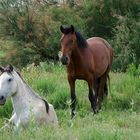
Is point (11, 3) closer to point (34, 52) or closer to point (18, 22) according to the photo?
point (18, 22)

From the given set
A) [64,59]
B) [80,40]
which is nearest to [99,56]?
[80,40]

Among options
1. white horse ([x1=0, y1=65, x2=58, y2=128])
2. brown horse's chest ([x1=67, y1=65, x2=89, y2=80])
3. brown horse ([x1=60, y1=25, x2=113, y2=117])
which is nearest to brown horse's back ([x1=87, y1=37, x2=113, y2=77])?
brown horse ([x1=60, y1=25, x2=113, y2=117])

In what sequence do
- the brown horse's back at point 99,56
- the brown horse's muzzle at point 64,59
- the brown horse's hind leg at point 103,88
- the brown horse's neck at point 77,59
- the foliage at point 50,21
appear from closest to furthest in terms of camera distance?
the brown horse's muzzle at point 64,59 < the brown horse's neck at point 77,59 < the brown horse's back at point 99,56 < the brown horse's hind leg at point 103,88 < the foliage at point 50,21

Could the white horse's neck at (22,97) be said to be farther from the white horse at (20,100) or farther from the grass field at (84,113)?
the grass field at (84,113)

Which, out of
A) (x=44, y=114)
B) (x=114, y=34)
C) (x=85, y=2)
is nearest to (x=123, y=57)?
(x=114, y=34)

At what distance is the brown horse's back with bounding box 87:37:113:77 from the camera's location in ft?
36.0

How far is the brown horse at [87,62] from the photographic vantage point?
985 cm

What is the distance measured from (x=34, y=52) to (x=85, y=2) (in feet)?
10.7

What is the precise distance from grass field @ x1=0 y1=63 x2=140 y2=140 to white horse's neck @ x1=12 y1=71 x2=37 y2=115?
54 cm

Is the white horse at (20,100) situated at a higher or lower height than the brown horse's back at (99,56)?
higher

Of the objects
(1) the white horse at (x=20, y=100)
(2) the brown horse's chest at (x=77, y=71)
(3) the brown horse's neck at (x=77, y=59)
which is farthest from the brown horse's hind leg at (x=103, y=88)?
(1) the white horse at (x=20, y=100)

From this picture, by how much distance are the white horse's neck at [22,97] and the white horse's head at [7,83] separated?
9cm

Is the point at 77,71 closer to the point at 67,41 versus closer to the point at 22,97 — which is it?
the point at 67,41

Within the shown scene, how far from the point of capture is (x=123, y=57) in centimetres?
1816
